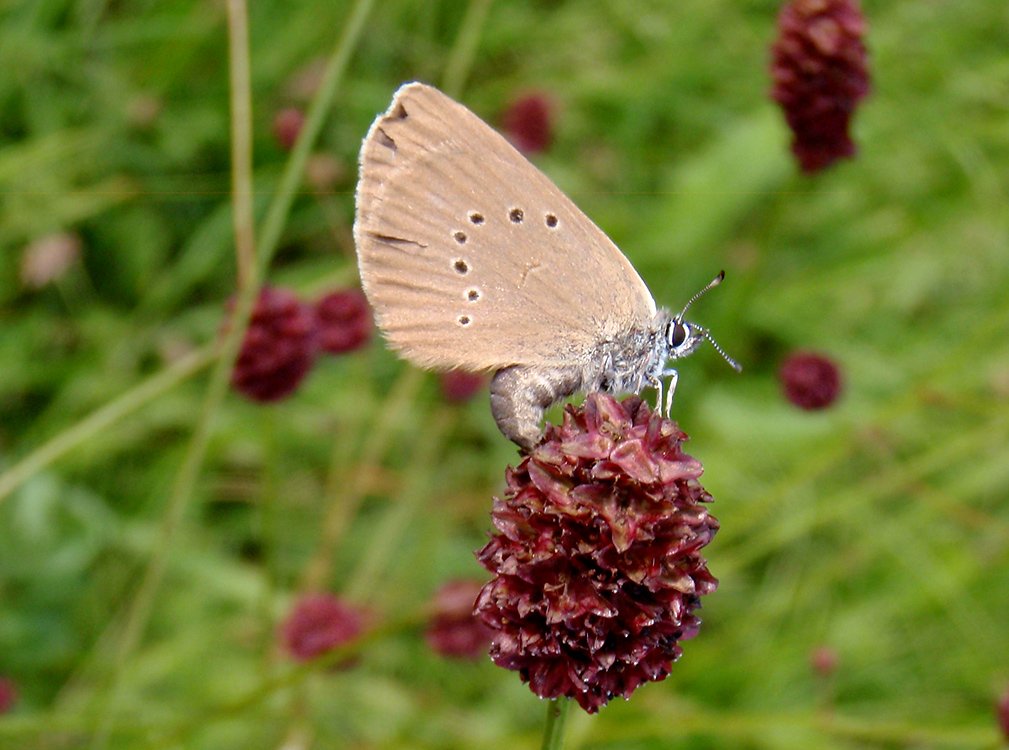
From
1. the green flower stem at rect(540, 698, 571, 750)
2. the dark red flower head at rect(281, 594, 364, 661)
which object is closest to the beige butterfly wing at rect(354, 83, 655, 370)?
the green flower stem at rect(540, 698, 571, 750)

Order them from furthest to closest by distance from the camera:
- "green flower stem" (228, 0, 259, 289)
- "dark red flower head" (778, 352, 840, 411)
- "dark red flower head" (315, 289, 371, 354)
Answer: "dark red flower head" (778, 352, 840, 411) → "dark red flower head" (315, 289, 371, 354) → "green flower stem" (228, 0, 259, 289)

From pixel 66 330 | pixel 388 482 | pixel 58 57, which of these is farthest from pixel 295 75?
pixel 388 482

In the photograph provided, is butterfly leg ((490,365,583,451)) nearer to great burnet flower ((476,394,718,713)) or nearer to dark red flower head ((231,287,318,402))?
great burnet flower ((476,394,718,713))

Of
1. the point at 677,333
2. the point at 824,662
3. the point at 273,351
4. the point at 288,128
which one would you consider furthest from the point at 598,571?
the point at 288,128

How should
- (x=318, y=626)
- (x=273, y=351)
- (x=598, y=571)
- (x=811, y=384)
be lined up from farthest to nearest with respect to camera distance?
(x=318, y=626) < (x=811, y=384) < (x=273, y=351) < (x=598, y=571)

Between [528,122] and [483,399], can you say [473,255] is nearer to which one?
[483,399]

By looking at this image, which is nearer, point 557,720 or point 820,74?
point 557,720
